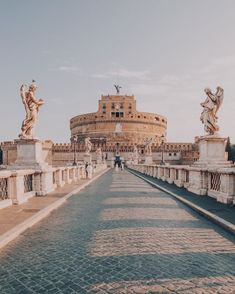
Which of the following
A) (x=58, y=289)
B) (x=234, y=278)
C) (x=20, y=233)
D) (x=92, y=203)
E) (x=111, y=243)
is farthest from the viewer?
(x=92, y=203)

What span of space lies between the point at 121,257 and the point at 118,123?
102 metres

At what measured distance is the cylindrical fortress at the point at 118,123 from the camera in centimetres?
10488

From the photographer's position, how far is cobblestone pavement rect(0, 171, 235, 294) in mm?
4008

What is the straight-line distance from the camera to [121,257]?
5.07 metres

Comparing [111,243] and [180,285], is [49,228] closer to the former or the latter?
[111,243]

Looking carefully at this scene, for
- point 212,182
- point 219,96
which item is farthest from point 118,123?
point 212,182

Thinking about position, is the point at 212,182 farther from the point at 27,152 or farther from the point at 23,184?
the point at 27,152

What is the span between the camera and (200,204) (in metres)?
9.98

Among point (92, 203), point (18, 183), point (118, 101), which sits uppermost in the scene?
point (118, 101)

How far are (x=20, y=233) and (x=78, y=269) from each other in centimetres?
248

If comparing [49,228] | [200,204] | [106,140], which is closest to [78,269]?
[49,228]

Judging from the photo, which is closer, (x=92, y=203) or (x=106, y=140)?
(x=92, y=203)

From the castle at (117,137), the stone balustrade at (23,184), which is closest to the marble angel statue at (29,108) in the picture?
the stone balustrade at (23,184)

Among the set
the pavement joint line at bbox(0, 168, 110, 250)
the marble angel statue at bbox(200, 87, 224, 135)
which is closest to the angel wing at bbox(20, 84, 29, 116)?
the pavement joint line at bbox(0, 168, 110, 250)
